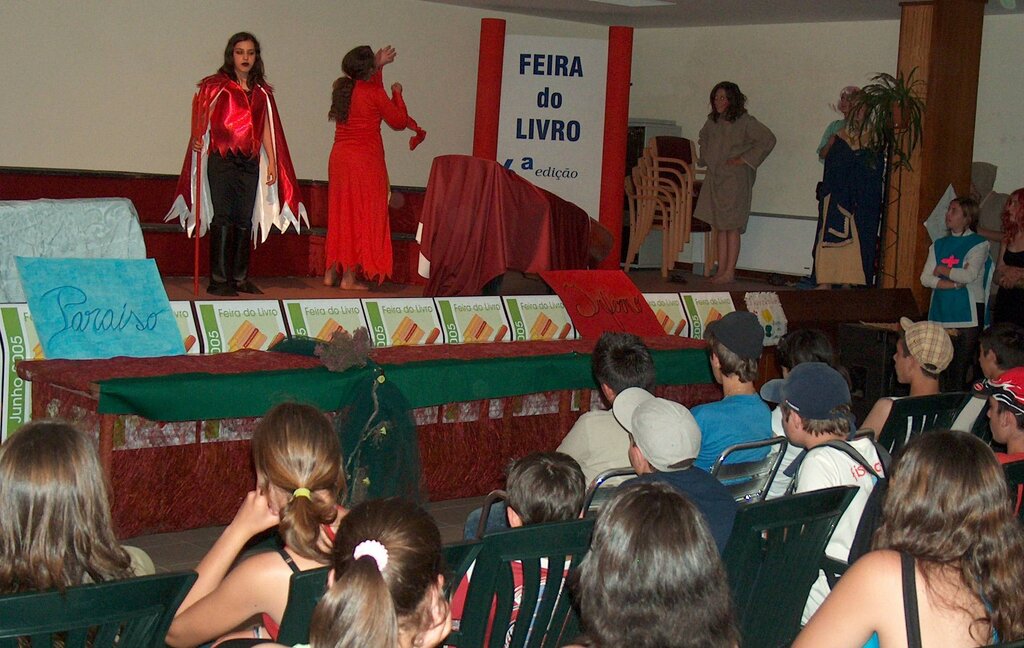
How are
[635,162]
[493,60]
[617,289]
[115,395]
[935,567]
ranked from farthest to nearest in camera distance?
[635,162], [493,60], [617,289], [115,395], [935,567]

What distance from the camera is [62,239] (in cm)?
591

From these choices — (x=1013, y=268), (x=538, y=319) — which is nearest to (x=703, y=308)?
(x=538, y=319)

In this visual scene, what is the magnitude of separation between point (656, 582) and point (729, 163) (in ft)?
28.7

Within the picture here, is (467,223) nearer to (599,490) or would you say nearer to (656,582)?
(599,490)

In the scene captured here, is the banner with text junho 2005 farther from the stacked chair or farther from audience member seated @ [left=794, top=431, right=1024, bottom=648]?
audience member seated @ [left=794, top=431, right=1024, bottom=648]

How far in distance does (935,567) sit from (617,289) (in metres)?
4.60

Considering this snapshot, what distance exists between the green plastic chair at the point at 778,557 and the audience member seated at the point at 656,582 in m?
0.82

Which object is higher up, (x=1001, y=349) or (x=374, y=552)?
(x=1001, y=349)

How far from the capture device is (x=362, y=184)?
8.08 meters

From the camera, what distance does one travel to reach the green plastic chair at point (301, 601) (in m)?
1.96

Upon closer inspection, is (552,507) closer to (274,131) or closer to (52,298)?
(52,298)

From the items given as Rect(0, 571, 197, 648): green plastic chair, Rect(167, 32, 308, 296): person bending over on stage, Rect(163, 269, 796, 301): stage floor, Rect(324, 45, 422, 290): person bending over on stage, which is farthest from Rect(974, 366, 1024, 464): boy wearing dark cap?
Rect(324, 45, 422, 290): person bending over on stage

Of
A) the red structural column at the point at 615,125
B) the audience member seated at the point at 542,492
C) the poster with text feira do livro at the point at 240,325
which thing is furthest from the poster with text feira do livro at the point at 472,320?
the red structural column at the point at 615,125

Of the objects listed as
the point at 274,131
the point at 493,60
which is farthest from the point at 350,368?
the point at 493,60
